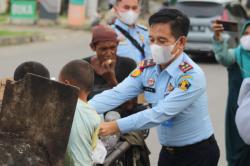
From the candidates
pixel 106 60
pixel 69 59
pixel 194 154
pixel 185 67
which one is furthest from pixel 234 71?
pixel 69 59

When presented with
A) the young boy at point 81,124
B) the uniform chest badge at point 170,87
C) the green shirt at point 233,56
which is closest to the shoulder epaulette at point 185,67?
the uniform chest badge at point 170,87

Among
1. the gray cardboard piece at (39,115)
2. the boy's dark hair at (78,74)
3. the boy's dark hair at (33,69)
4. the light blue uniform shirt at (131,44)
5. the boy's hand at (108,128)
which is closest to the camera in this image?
the gray cardboard piece at (39,115)

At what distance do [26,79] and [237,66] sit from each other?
3.26 meters

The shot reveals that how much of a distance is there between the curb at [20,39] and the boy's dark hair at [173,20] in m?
14.2

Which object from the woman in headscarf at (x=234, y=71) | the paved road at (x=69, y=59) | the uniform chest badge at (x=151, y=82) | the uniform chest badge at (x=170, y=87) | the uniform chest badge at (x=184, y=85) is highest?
the uniform chest badge at (x=184, y=85)

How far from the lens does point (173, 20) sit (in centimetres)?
363

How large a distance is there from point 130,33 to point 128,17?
7.4 inches

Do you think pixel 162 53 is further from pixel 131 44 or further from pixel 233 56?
pixel 233 56

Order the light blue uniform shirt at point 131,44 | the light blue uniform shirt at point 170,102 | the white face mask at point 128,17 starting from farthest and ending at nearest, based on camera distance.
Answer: the white face mask at point 128,17
the light blue uniform shirt at point 131,44
the light blue uniform shirt at point 170,102

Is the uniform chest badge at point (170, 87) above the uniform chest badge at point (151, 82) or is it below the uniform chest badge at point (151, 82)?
above

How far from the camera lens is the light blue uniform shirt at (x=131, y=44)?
5.50 metres

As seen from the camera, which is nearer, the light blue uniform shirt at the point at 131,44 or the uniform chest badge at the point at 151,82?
the uniform chest badge at the point at 151,82

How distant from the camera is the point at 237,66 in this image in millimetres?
5855

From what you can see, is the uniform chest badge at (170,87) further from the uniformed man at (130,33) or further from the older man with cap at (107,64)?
the uniformed man at (130,33)
